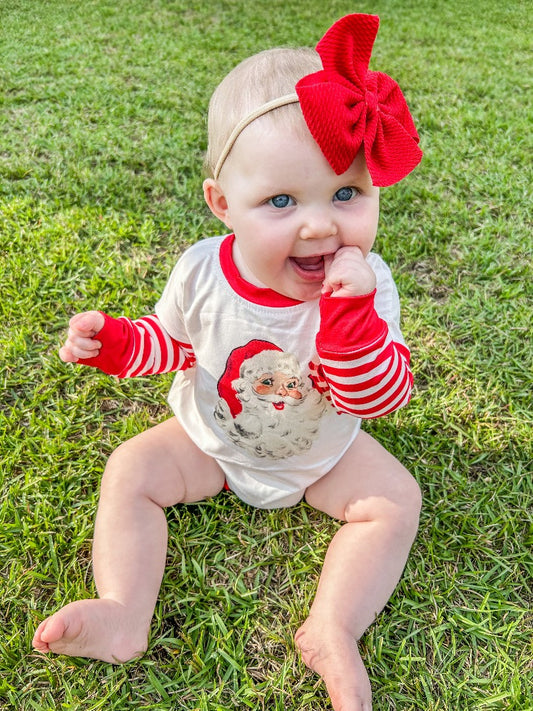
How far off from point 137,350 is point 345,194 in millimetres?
708

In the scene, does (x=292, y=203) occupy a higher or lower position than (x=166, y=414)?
higher

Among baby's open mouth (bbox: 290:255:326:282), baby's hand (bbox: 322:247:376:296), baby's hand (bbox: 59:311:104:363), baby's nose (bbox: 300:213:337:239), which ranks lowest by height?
baby's hand (bbox: 59:311:104:363)

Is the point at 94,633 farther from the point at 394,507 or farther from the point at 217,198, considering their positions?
the point at 217,198

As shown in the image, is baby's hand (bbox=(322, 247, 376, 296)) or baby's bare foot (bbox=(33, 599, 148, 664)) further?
baby's bare foot (bbox=(33, 599, 148, 664))

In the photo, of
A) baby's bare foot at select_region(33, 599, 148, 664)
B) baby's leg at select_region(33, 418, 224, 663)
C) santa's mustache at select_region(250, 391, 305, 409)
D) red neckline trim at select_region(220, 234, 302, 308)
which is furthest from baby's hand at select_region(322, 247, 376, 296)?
baby's bare foot at select_region(33, 599, 148, 664)

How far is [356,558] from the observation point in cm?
158

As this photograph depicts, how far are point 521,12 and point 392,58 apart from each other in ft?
11.3

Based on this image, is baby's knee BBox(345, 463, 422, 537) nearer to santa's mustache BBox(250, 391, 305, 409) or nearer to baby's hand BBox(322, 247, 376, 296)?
santa's mustache BBox(250, 391, 305, 409)

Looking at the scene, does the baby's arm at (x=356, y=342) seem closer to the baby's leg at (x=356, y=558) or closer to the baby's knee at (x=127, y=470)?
the baby's leg at (x=356, y=558)

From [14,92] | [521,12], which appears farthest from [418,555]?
[521,12]

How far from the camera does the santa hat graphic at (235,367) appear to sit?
1.55 metres

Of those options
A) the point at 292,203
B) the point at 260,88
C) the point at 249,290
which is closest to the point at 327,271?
the point at 292,203

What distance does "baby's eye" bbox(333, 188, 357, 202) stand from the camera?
1245 mm

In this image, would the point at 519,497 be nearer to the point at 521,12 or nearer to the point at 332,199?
the point at 332,199
